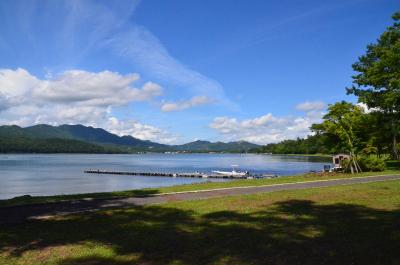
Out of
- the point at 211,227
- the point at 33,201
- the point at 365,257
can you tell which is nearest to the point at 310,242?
the point at 365,257

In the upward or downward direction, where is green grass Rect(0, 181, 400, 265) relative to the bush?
downward

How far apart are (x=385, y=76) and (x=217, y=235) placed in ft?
89.8

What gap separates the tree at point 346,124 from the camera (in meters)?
36.0

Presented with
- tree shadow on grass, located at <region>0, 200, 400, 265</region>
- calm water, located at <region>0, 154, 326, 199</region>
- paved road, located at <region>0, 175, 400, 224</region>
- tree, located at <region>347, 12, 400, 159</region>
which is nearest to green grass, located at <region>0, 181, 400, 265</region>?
tree shadow on grass, located at <region>0, 200, 400, 265</region>

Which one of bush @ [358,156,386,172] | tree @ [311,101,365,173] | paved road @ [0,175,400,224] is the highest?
tree @ [311,101,365,173]

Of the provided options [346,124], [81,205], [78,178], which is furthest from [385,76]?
[78,178]

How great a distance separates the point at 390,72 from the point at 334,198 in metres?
20.5

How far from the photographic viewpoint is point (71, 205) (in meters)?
15.2

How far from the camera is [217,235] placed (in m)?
9.59

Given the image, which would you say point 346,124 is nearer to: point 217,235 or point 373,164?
point 373,164

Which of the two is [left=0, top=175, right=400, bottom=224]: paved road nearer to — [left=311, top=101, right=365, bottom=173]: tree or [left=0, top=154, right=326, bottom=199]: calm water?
[left=311, top=101, right=365, bottom=173]: tree

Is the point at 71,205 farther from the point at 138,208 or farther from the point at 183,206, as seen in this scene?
the point at 183,206

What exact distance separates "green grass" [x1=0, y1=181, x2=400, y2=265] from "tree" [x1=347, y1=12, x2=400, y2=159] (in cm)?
1919

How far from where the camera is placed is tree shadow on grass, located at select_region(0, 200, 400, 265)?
7.70 metres
